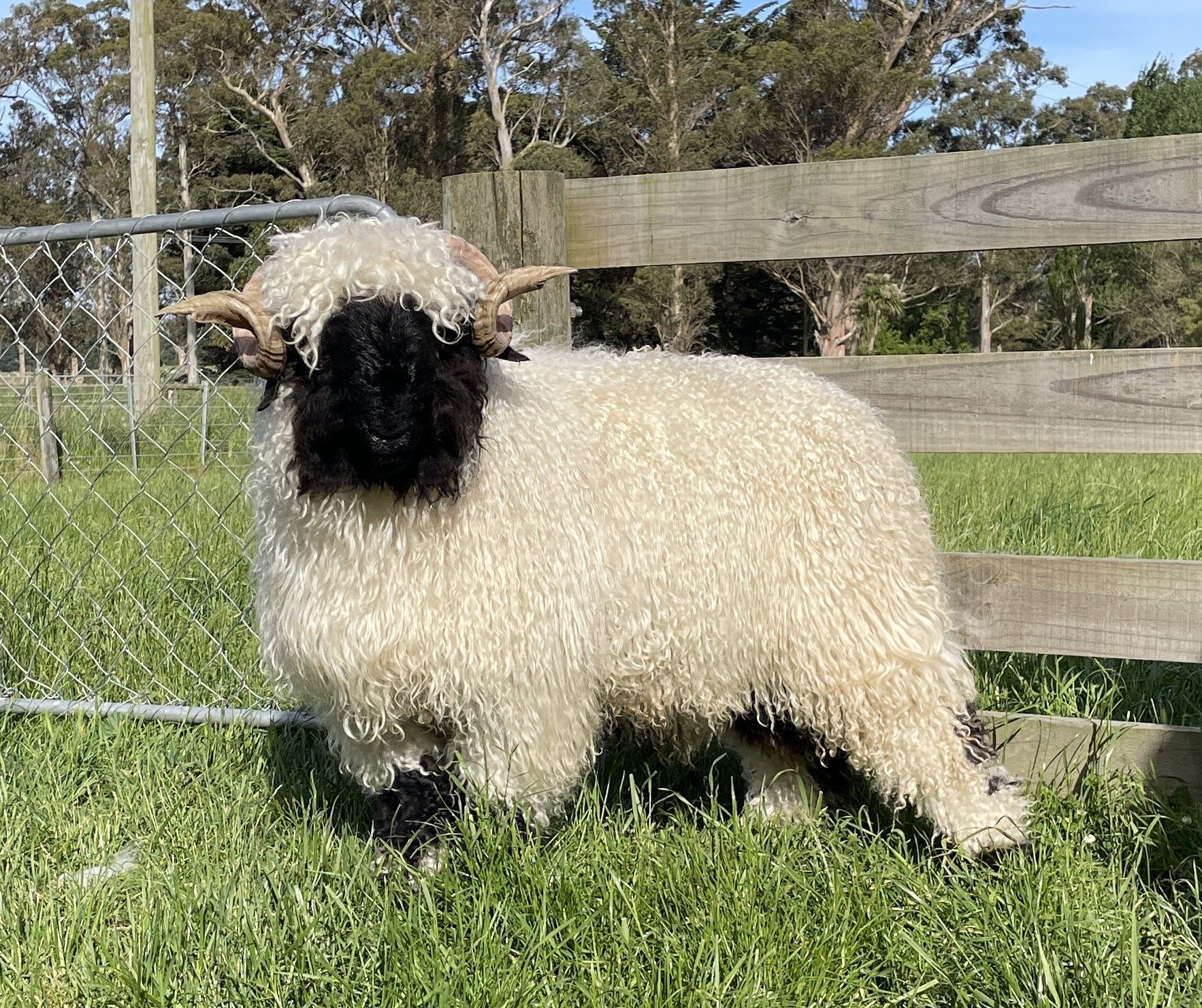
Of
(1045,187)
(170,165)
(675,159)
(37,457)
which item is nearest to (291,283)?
(1045,187)

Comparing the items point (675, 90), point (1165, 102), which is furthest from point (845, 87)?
point (1165, 102)

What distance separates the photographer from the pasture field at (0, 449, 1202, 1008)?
7.13 ft

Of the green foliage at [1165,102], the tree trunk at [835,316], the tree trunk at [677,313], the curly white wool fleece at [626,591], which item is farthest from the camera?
the green foliage at [1165,102]

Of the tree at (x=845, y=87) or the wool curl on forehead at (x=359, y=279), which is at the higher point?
the tree at (x=845, y=87)

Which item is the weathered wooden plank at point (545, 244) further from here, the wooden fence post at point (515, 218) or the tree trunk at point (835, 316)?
the tree trunk at point (835, 316)

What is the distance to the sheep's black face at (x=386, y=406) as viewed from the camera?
88.6 inches

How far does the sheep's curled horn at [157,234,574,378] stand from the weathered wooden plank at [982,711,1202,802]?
1657mm

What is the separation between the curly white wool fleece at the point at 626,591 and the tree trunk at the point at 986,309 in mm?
32726

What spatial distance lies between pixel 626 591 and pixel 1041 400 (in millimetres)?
1166

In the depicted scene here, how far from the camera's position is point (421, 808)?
264cm

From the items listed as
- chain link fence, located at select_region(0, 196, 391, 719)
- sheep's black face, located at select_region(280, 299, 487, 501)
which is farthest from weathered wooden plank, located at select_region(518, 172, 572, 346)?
sheep's black face, located at select_region(280, 299, 487, 501)

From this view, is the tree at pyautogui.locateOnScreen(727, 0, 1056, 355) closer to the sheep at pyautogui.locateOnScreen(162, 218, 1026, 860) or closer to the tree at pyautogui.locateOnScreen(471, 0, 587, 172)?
the tree at pyautogui.locateOnScreen(471, 0, 587, 172)

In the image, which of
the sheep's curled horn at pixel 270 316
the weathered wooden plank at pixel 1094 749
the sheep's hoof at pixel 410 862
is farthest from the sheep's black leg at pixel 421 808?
the weathered wooden plank at pixel 1094 749

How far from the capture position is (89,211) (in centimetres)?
3631
